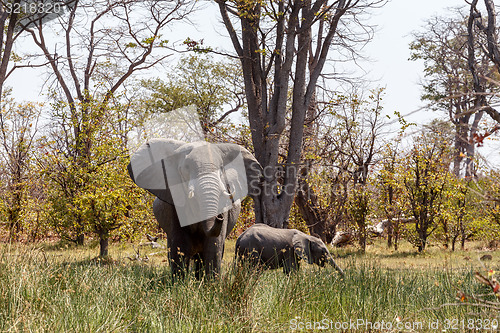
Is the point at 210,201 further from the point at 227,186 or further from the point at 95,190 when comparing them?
the point at 95,190

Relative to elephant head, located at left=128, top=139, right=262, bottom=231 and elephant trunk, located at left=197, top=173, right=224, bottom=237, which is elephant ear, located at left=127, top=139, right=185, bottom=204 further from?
elephant trunk, located at left=197, top=173, right=224, bottom=237

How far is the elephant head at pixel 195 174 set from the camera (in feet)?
17.5

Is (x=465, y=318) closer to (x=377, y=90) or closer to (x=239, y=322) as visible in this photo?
(x=239, y=322)

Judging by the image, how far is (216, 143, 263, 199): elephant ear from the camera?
621 centimetres

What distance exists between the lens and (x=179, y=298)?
4.64 metres

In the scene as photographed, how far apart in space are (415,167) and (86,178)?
8.98 meters

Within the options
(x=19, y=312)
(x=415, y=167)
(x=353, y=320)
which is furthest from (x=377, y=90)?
(x=19, y=312)

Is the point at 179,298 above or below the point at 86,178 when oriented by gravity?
below

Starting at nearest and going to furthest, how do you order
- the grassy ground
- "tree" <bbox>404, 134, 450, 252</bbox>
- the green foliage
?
the grassy ground < the green foliage < "tree" <bbox>404, 134, 450, 252</bbox>

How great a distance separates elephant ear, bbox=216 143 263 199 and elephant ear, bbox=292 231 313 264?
5.19ft

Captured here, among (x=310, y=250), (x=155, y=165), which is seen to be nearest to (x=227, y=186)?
(x=155, y=165)

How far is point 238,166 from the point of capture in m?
6.48

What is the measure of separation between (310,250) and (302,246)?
34 centimetres

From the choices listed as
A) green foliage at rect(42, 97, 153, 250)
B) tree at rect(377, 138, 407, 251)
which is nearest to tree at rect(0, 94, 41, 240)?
green foliage at rect(42, 97, 153, 250)
